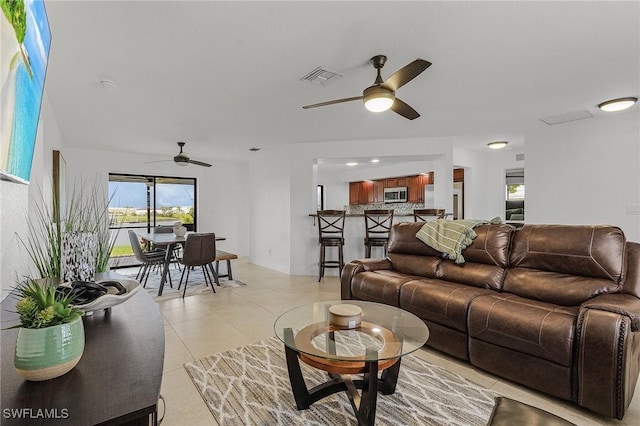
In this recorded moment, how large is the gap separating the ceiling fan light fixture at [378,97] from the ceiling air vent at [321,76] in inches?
17.3

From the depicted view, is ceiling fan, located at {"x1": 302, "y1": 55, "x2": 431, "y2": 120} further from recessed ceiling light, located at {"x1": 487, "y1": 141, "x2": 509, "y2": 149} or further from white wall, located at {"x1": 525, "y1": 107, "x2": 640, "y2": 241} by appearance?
recessed ceiling light, located at {"x1": 487, "y1": 141, "x2": 509, "y2": 149}

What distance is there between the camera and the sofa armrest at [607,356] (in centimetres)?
161

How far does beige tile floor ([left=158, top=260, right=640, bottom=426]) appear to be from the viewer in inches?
70.5

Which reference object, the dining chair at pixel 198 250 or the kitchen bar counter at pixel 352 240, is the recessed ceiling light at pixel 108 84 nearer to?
the dining chair at pixel 198 250

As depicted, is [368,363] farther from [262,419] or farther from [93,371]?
[93,371]

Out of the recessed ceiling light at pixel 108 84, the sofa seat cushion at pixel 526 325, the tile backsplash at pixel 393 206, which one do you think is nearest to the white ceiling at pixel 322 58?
the recessed ceiling light at pixel 108 84

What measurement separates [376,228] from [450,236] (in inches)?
94.4

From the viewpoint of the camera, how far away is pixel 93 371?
905mm

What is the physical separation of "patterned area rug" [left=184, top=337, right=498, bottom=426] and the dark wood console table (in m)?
0.94

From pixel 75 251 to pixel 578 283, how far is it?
3164 mm

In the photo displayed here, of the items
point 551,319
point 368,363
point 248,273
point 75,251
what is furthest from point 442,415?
point 248,273

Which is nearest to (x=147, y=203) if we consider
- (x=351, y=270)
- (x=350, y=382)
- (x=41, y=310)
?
(x=351, y=270)

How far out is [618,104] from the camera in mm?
3389

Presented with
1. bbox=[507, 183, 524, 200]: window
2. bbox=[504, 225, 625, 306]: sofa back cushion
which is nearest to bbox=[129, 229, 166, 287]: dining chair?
bbox=[504, 225, 625, 306]: sofa back cushion
